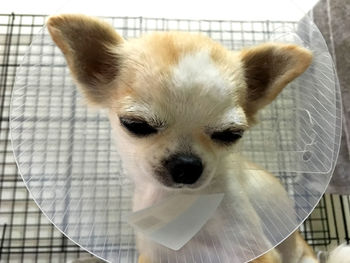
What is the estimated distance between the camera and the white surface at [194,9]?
0.78 m

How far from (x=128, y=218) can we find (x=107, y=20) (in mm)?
413

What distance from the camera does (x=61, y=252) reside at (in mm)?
1638

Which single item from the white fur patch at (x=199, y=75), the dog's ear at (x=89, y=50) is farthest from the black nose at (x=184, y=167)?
the dog's ear at (x=89, y=50)

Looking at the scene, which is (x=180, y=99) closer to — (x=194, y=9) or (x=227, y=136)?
(x=227, y=136)

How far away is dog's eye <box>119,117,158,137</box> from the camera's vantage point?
0.70 metres

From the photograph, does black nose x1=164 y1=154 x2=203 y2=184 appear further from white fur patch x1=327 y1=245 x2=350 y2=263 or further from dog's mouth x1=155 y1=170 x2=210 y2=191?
white fur patch x1=327 y1=245 x2=350 y2=263

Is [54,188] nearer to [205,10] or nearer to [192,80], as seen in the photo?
[192,80]

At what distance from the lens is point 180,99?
66 centimetres

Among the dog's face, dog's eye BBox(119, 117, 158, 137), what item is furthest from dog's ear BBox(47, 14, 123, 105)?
dog's eye BBox(119, 117, 158, 137)

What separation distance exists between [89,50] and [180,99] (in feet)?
0.83

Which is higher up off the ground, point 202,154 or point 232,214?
point 202,154

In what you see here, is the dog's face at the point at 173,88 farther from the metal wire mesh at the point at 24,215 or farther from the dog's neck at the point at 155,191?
the metal wire mesh at the point at 24,215

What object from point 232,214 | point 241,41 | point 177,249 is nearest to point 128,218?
point 177,249

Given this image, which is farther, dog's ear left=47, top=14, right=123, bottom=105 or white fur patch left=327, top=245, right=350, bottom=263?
white fur patch left=327, top=245, right=350, bottom=263
